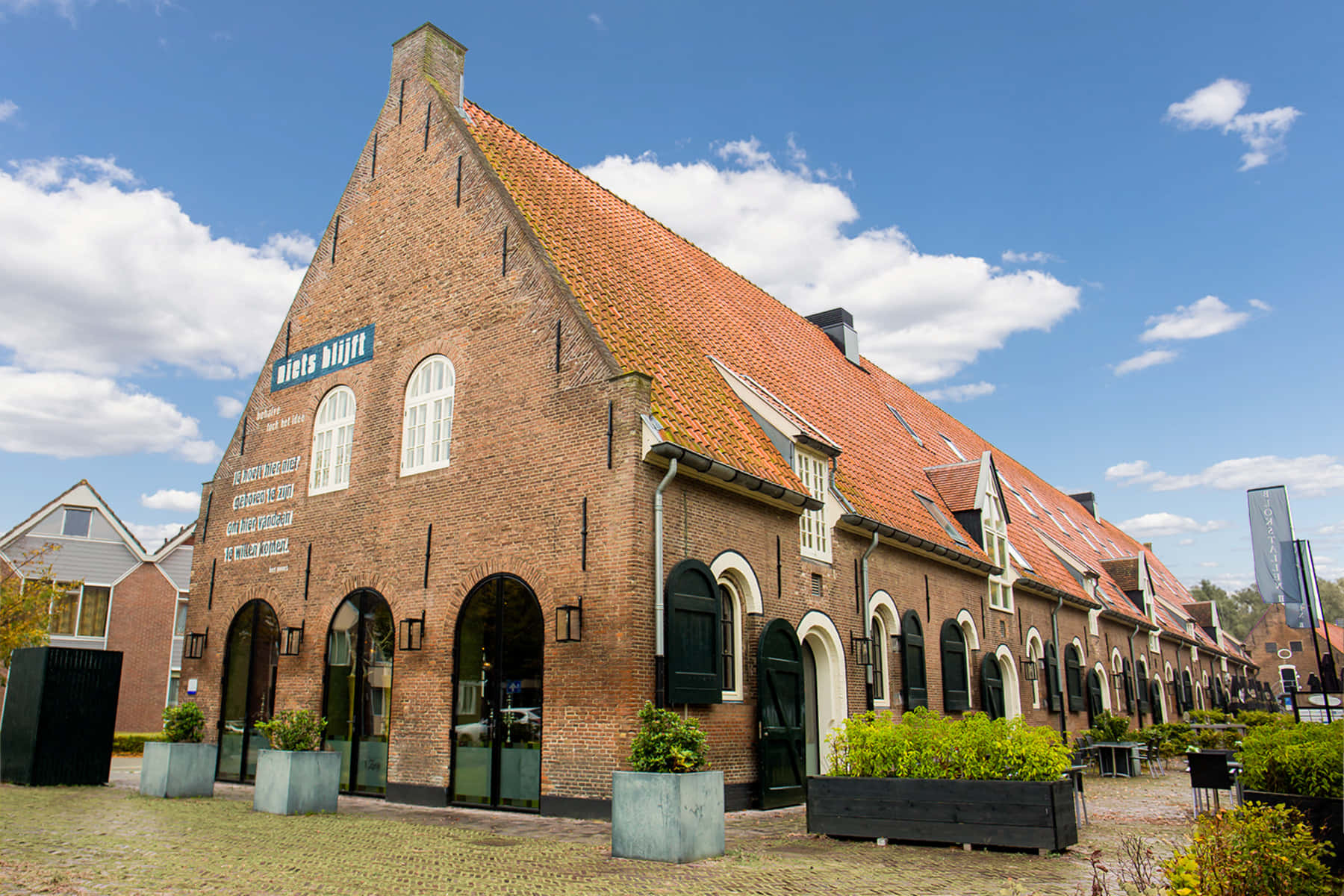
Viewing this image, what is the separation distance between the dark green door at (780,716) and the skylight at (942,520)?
25.3ft

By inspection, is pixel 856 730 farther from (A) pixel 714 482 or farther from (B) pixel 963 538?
(B) pixel 963 538

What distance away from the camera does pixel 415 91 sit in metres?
17.4

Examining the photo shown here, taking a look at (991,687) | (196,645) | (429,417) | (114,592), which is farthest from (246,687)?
(114,592)

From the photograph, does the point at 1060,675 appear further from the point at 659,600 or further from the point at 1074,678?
the point at 659,600

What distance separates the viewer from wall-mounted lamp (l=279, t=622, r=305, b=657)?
16.4 meters

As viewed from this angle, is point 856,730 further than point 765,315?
No

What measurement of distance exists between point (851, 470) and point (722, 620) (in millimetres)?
6028

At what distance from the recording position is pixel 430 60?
17.5 meters

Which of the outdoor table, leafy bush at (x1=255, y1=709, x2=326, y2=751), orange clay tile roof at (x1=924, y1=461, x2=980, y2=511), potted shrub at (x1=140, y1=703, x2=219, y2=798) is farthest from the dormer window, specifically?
the outdoor table

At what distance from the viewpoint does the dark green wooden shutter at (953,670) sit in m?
19.3

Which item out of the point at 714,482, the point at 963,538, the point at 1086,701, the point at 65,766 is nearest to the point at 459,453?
the point at 714,482

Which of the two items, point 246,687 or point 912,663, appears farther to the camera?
point 912,663

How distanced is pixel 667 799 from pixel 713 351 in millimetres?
9647

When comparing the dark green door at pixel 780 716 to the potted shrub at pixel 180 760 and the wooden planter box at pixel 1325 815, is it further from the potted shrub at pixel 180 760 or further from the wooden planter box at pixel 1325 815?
the potted shrub at pixel 180 760
